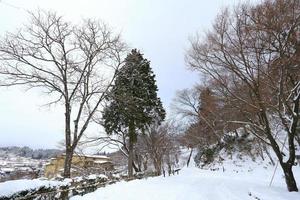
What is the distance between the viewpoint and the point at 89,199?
1033cm

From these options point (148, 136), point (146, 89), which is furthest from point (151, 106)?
point (148, 136)

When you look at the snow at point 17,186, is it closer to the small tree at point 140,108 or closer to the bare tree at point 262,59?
the bare tree at point 262,59

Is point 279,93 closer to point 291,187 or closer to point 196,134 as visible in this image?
point 291,187

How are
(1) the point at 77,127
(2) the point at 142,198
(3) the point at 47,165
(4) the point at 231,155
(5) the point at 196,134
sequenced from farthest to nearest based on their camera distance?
(3) the point at 47,165, (5) the point at 196,134, (4) the point at 231,155, (1) the point at 77,127, (2) the point at 142,198

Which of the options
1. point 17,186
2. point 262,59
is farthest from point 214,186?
point 17,186

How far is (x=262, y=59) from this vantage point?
1202cm

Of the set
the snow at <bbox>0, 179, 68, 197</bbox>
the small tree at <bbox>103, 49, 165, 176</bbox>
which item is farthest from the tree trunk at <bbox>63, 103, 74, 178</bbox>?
the small tree at <bbox>103, 49, 165, 176</bbox>

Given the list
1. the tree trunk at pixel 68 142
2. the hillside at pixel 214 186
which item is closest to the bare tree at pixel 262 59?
the hillside at pixel 214 186

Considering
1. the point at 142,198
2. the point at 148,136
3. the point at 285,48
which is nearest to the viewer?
the point at 142,198

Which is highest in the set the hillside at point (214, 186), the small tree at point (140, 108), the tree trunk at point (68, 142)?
the small tree at point (140, 108)

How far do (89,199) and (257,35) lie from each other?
928 cm

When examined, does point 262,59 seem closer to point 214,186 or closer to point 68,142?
point 214,186

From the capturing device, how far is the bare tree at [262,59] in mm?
10781

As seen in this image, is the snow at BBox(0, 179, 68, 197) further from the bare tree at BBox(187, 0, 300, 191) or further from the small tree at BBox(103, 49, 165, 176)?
the small tree at BBox(103, 49, 165, 176)
